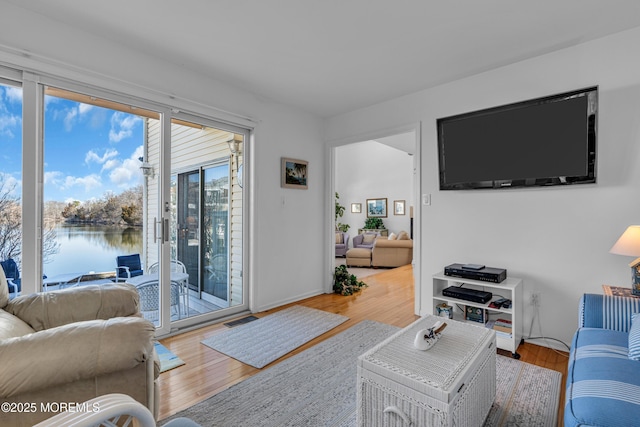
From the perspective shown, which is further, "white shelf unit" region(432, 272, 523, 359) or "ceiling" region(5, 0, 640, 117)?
"white shelf unit" region(432, 272, 523, 359)

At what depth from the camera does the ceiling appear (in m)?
2.00

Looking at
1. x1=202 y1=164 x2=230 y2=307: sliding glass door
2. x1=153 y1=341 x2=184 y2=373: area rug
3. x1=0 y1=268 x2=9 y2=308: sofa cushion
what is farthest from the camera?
x1=202 y1=164 x2=230 y2=307: sliding glass door

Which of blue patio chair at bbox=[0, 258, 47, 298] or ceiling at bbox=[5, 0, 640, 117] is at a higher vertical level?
ceiling at bbox=[5, 0, 640, 117]

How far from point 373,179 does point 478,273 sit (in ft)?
22.9

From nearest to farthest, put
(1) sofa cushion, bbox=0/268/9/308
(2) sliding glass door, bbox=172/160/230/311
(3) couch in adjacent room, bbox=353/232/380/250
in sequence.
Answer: (1) sofa cushion, bbox=0/268/9/308 → (2) sliding glass door, bbox=172/160/230/311 → (3) couch in adjacent room, bbox=353/232/380/250

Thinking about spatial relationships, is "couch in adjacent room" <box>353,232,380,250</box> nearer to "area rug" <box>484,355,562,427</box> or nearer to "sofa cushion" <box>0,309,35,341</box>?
"area rug" <box>484,355,562,427</box>

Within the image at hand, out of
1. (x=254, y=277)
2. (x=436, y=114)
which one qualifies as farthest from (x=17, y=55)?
(x=436, y=114)

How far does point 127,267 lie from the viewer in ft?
8.82

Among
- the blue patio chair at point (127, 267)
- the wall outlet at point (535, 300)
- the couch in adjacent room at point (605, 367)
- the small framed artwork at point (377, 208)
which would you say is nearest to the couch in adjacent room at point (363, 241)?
the small framed artwork at point (377, 208)

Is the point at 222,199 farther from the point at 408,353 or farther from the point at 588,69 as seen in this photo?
the point at 588,69

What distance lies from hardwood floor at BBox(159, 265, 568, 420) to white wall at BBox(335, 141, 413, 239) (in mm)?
4793

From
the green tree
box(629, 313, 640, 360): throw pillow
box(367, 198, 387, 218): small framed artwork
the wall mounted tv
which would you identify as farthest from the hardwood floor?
box(367, 198, 387, 218): small framed artwork

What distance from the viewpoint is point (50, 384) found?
1042 mm

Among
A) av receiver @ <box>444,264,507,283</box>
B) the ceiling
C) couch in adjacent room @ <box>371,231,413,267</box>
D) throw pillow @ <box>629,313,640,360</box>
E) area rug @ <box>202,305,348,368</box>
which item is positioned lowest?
area rug @ <box>202,305,348,368</box>
